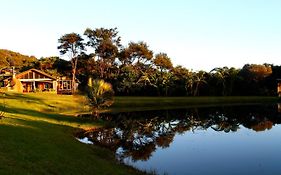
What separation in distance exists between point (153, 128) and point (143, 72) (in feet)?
213

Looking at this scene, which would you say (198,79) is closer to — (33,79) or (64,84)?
(64,84)

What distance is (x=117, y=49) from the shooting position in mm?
114000

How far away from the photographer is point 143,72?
107250 millimetres

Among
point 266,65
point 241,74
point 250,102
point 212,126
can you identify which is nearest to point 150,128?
point 212,126

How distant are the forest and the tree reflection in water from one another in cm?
3897

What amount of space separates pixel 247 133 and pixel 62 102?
115 ft

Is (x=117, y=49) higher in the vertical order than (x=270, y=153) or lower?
higher

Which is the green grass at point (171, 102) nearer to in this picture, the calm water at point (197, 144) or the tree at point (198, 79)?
the tree at point (198, 79)

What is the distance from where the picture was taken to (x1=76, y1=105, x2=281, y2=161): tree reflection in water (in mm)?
30000

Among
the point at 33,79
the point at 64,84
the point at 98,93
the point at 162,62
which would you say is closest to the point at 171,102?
the point at 98,93

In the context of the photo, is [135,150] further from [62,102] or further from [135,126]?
[62,102]

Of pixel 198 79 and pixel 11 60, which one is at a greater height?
pixel 11 60

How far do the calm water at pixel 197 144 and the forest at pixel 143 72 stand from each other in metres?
43.0

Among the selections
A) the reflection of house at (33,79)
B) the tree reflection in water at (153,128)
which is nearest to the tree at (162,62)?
the reflection of house at (33,79)
